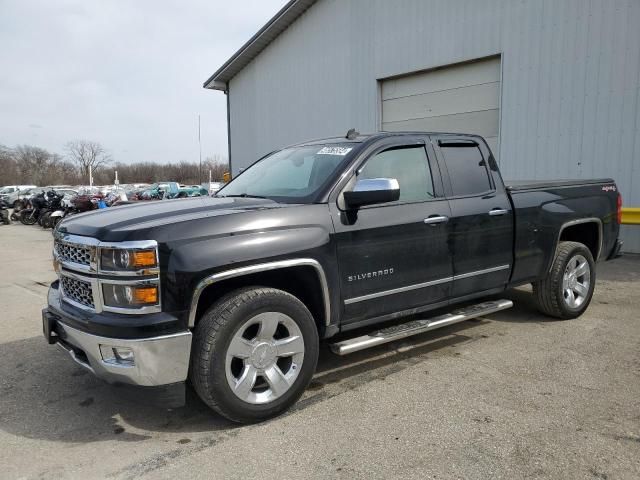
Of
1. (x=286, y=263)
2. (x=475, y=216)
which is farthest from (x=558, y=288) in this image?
(x=286, y=263)

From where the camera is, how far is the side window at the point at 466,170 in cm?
457

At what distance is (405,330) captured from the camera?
400cm

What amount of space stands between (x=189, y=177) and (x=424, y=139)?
95309 millimetres

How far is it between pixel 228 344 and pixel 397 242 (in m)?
1.52

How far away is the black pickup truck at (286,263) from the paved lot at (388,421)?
355 millimetres

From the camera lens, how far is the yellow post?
920 cm

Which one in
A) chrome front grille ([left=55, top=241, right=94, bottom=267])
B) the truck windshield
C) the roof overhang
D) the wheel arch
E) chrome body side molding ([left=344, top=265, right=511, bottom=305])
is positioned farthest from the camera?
the roof overhang

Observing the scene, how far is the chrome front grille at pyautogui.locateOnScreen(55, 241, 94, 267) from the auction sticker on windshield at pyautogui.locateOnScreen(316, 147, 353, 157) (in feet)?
6.42

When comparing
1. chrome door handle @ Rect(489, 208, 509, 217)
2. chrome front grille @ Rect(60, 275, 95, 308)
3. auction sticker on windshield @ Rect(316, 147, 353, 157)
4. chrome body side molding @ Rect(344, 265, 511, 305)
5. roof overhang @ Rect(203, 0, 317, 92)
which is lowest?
chrome body side molding @ Rect(344, 265, 511, 305)

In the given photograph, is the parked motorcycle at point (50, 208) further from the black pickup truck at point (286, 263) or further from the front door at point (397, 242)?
the front door at point (397, 242)

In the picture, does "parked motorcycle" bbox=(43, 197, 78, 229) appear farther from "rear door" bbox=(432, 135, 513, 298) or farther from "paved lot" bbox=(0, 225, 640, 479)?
"rear door" bbox=(432, 135, 513, 298)

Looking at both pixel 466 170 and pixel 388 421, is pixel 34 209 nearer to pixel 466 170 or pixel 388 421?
pixel 466 170

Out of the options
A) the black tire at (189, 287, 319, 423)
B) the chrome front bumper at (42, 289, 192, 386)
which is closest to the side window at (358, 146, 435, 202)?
the black tire at (189, 287, 319, 423)

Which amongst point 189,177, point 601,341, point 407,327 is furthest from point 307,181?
point 189,177
